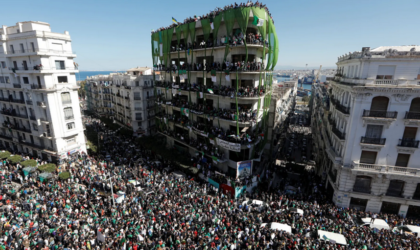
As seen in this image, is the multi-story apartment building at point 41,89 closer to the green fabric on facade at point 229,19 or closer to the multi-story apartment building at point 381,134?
the green fabric on facade at point 229,19

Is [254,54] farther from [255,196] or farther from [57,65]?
[57,65]

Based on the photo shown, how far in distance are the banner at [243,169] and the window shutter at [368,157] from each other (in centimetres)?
1461

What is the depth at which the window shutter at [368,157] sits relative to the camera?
86.7 feet

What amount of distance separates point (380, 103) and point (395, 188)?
11.4 meters

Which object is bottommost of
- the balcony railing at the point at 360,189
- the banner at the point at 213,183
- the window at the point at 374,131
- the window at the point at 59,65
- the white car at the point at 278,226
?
the banner at the point at 213,183

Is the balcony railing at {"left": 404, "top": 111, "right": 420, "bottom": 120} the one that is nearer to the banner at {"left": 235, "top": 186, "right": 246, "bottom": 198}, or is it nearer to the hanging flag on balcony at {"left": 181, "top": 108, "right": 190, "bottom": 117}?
the banner at {"left": 235, "top": 186, "right": 246, "bottom": 198}

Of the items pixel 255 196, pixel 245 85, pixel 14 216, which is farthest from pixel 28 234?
pixel 245 85

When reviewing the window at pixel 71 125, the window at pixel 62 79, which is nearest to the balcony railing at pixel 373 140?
the window at pixel 71 125

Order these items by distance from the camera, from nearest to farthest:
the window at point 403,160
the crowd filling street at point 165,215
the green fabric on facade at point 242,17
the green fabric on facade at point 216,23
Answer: the crowd filling street at point 165,215 → the window at point 403,160 → the green fabric on facade at point 242,17 → the green fabric on facade at point 216,23


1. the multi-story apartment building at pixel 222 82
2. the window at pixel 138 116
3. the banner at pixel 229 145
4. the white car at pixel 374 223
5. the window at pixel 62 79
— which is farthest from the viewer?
the window at pixel 138 116

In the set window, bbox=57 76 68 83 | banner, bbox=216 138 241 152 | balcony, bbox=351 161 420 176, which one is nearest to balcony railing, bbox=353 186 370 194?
balcony, bbox=351 161 420 176

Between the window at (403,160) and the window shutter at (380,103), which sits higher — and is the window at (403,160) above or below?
below

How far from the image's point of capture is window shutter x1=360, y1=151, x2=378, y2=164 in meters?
26.4

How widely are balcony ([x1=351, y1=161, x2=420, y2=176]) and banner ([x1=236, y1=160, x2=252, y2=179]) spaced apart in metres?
13.5
